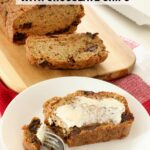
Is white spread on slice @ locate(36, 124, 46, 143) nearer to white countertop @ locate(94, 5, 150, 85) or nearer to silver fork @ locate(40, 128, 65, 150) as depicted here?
silver fork @ locate(40, 128, 65, 150)

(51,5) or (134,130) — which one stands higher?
(51,5)

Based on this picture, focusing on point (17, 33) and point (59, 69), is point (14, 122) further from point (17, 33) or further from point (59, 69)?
point (17, 33)

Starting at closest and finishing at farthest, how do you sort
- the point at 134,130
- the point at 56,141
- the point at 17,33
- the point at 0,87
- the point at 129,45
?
the point at 56,141 → the point at 134,130 → the point at 0,87 → the point at 17,33 → the point at 129,45

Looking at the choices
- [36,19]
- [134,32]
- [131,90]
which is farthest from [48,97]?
[134,32]

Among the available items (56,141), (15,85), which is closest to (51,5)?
(15,85)

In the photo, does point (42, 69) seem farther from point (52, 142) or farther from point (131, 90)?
point (52, 142)

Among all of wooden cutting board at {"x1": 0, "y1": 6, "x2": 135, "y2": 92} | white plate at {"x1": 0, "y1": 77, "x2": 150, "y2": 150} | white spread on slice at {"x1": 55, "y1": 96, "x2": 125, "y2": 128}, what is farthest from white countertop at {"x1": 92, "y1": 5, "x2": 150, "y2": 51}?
white spread on slice at {"x1": 55, "y1": 96, "x2": 125, "y2": 128}
